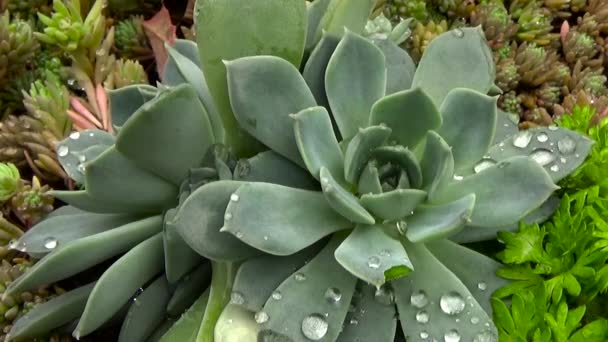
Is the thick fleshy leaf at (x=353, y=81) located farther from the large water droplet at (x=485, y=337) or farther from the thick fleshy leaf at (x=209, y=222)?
the large water droplet at (x=485, y=337)

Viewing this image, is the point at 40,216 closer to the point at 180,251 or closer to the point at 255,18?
the point at 180,251

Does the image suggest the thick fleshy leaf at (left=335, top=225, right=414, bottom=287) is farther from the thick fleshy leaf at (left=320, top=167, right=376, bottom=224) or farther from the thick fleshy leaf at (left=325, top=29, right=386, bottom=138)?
the thick fleshy leaf at (left=325, top=29, right=386, bottom=138)

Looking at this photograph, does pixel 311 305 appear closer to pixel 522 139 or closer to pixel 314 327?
pixel 314 327

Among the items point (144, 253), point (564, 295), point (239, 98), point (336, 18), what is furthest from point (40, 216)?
point (564, 295)

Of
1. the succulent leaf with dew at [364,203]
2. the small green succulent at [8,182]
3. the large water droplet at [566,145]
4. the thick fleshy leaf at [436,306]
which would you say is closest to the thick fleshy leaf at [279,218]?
the succulent leaf with dew at [364,203]

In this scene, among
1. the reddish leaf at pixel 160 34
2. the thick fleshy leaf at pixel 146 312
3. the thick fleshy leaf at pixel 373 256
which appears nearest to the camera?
the thick fleshy leaf at pixel 373 256

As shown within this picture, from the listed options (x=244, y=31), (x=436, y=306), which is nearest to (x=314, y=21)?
(x=244, y=31)

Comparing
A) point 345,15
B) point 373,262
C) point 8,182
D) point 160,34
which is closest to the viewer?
point 373,262
